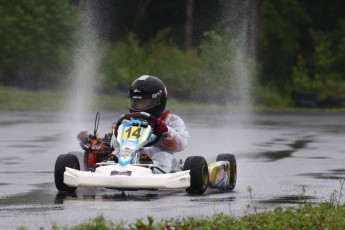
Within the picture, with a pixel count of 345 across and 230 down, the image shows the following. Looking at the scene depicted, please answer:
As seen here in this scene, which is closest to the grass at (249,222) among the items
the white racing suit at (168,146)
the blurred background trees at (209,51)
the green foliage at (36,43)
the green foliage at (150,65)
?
the white racing suit at (168,146)

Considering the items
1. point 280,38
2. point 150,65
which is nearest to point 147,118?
point 150,65

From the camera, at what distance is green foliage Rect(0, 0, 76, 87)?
41656 millimetres

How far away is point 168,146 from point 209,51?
96.3 feet

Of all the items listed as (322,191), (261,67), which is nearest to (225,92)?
→ (261,67)

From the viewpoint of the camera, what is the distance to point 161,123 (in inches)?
519

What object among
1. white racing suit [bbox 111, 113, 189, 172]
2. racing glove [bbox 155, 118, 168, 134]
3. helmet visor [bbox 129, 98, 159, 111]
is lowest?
white racing suit [bbox 111, 113, 189, 172]

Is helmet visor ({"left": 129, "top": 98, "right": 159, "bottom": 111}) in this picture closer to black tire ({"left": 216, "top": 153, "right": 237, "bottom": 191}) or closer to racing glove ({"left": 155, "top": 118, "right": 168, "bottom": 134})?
racing glove ({"left": 155, "top": 118, "right": 168, "bottom": 134})

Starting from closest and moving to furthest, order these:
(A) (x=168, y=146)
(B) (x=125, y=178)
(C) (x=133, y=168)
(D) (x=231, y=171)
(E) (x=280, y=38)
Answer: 1. (B) (x=125, y=178)
2. (C) (x=133, y=168)
3. (A) (x=168, y=146)
4. (D) (x=231, y=171)
5. (E) (x=280, y=38)

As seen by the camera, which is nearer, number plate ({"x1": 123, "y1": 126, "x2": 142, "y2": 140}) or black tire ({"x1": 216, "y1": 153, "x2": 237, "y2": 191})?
number plate ({"x1": 123, "y1": 126, "x2": 142, "y2": 140})

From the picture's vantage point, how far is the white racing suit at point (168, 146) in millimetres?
13227

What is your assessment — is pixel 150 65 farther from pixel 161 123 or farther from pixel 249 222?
pixel 249 222

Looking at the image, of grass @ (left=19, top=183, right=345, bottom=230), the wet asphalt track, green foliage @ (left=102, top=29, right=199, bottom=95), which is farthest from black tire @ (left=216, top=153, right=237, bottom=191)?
green foliage @ (left=102, top=29, right=199, bottom=95)

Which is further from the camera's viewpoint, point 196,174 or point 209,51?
point 209,51

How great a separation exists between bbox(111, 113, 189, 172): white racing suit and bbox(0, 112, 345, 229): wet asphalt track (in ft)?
1.13
